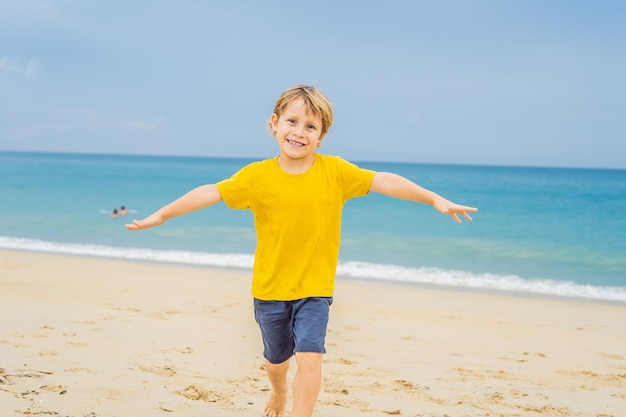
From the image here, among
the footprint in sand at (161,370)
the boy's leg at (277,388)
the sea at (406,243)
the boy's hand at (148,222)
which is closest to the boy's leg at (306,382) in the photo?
the boy's leg at (277,388)

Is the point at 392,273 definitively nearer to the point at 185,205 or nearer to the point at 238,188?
the point at 238,188

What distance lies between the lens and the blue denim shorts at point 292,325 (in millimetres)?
3340

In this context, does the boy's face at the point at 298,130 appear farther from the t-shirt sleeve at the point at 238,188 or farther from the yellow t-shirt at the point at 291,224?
the t-shirt sleeve at the point at 238,188

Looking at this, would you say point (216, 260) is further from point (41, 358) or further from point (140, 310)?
point (41, 358)

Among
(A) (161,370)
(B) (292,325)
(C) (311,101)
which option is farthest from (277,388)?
(C) (311,101)

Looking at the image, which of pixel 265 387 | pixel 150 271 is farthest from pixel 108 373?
pixel 150 271

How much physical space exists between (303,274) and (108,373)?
2.15 metres

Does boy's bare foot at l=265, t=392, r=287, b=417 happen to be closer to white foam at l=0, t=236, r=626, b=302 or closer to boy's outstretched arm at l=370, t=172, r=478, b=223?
boy's outstretched arm at l=370, t=172, r=478, b=223

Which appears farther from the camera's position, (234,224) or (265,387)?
(234,224)

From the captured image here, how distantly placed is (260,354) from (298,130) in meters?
2.88

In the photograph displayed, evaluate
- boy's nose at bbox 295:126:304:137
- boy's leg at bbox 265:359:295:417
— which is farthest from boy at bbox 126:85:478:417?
boy's leg at bbox 265:359:295:417

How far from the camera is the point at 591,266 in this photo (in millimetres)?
15875

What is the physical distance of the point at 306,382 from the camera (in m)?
3.32

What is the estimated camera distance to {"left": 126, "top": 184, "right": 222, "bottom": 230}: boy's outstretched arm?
3324mm
